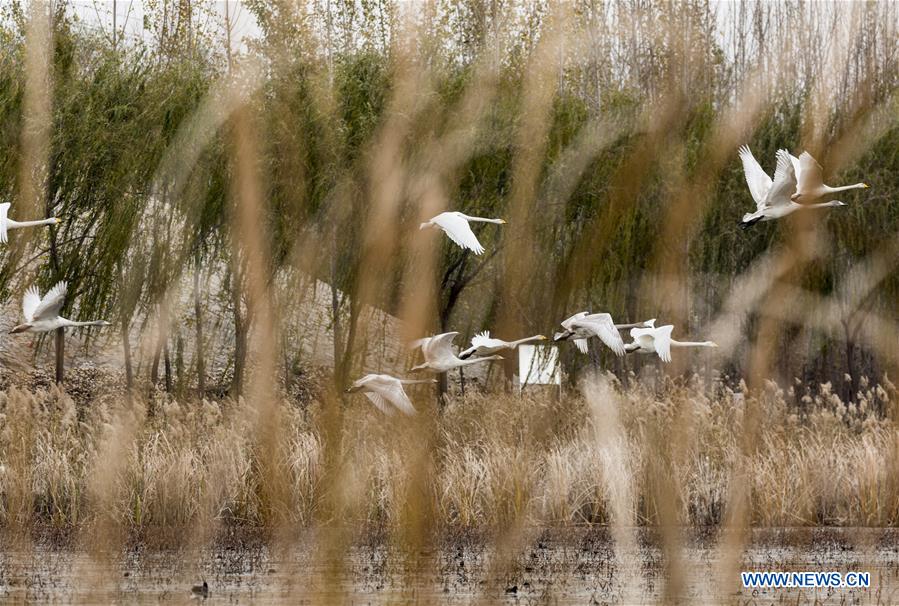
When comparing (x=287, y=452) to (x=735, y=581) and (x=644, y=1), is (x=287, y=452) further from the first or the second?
(x=644, y=1)

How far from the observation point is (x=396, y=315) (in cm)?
1585

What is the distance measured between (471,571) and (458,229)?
222 centimetres

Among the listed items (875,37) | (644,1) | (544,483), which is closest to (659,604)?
(544,483)

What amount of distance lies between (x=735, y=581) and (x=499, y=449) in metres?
2.36

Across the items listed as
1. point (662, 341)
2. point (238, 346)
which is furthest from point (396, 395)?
point (238, 346)

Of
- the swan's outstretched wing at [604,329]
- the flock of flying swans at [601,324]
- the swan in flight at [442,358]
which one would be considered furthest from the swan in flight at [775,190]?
the swan in flight at [442,358]

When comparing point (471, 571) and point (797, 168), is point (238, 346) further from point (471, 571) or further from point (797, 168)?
point (797, 168)

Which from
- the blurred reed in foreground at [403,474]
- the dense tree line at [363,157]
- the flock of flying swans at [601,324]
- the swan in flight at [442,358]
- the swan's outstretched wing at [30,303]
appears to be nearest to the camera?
the flock of flying swans at [601,324]

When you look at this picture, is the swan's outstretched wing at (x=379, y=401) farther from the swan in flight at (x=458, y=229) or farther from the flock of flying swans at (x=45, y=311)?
the flock of flying swans at (x=45, y=311)

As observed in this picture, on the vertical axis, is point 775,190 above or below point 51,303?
above

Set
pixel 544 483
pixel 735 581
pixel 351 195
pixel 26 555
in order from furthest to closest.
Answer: pixel 351 195 → pixel 544 483 → pixel 26 555 → pixel 735 581

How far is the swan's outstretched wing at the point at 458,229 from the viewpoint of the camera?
909cm

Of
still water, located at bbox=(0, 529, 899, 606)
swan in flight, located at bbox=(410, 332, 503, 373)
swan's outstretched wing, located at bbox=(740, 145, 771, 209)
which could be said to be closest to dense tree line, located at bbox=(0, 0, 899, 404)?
swan's outstretched wing, located at bbox=(740, 145, 771, 209)

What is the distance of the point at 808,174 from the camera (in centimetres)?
963
